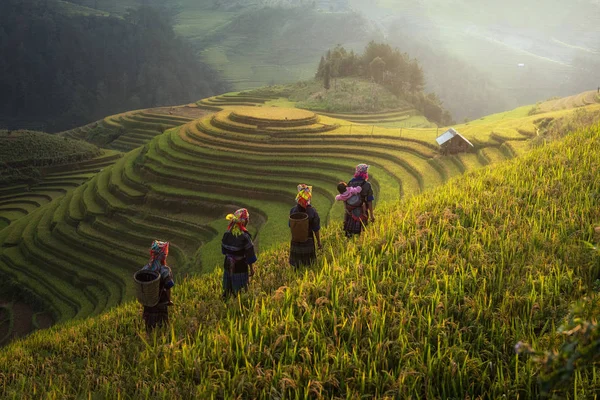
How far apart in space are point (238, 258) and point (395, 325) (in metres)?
3.04

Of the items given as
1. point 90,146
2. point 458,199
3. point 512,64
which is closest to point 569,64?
point 512,64

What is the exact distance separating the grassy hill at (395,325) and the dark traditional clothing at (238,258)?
0.46m

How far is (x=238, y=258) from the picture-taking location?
20.1 feet

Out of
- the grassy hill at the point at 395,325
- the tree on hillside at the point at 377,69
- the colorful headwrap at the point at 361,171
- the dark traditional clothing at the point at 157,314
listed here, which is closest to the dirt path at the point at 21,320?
the grassy hill at the point at 395,325

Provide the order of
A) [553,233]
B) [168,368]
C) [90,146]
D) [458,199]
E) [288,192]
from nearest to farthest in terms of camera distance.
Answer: [168,368] → [553,233] → [458,199] → [288,192] → [90,146]

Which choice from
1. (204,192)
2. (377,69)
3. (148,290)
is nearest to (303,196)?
(148,290)

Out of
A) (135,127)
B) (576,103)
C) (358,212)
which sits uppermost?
(576,103)

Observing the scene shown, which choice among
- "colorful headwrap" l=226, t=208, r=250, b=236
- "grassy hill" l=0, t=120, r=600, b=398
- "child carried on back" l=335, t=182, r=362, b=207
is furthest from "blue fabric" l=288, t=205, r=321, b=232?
"colorful headwrap" l=226, t=208, r=250, b=236

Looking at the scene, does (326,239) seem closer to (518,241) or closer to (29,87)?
(518,241)

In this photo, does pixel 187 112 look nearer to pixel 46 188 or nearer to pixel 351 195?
pixel 46 188

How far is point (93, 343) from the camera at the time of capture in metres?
5.98

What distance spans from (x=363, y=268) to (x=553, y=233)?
95.7 inches

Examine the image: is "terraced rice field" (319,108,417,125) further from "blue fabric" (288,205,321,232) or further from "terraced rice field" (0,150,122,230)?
"blue fabric" (288,205,321,232)

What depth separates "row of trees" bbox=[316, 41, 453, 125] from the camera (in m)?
57.7
